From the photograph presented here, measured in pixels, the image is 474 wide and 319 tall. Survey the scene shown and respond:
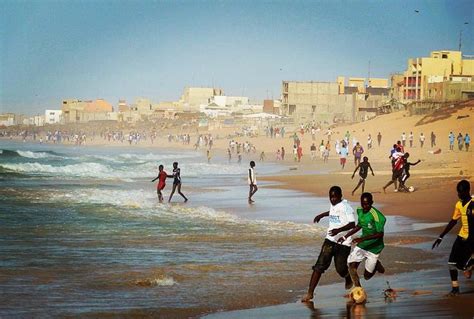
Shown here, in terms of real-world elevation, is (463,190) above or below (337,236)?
above

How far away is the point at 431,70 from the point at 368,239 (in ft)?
177

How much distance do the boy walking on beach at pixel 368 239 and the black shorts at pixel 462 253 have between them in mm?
680

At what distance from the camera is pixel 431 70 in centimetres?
5916

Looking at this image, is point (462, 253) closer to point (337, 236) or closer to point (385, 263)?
point (337, 236)

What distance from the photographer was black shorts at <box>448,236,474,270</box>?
7.36 meters

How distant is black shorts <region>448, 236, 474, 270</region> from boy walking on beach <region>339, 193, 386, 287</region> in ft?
2.23

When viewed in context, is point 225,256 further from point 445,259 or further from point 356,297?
point 356,297

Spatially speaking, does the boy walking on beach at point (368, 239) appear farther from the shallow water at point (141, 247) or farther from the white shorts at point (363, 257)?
the shallow water at point (141, 247)

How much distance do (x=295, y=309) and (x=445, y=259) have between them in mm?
3218

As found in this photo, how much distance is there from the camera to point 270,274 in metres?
9.30

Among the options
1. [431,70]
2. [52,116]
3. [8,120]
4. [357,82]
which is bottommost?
[8,120]

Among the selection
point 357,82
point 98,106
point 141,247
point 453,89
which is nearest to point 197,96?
point 98,106

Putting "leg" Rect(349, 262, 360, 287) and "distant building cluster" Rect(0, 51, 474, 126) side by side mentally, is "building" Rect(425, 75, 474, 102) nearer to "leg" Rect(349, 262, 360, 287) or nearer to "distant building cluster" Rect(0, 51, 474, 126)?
"distant building cluster" Rect(0, 51, 474, 126)

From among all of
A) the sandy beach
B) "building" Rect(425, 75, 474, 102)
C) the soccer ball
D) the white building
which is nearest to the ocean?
the sandy beach
